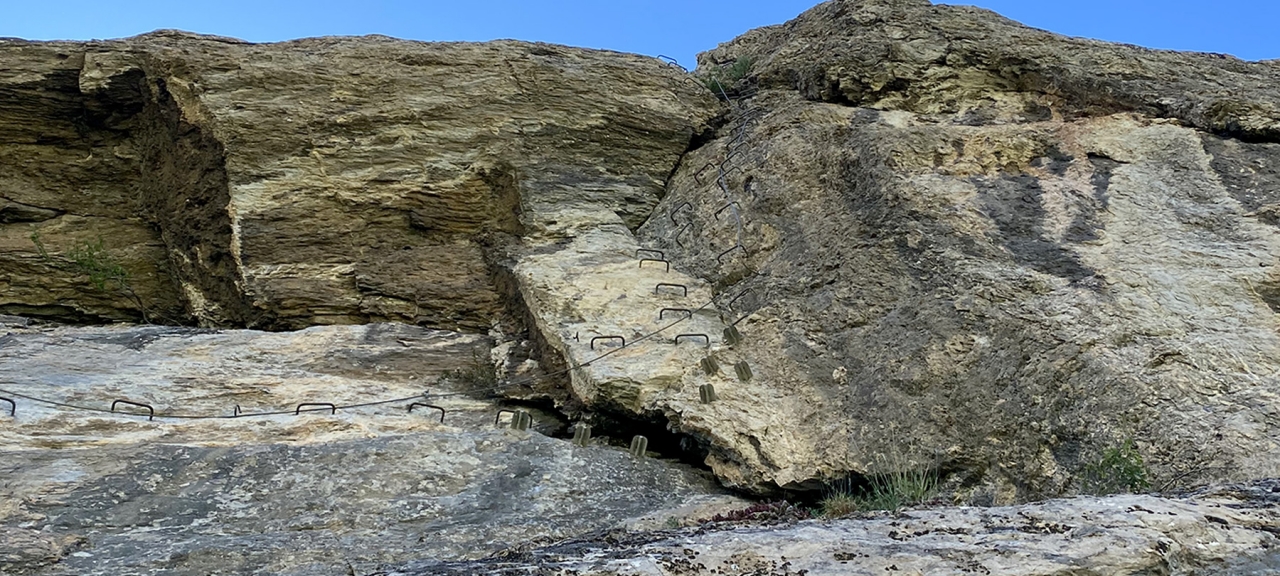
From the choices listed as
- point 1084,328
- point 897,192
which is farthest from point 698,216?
point 1084,328

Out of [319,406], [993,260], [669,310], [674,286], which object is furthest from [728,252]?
[319,406]

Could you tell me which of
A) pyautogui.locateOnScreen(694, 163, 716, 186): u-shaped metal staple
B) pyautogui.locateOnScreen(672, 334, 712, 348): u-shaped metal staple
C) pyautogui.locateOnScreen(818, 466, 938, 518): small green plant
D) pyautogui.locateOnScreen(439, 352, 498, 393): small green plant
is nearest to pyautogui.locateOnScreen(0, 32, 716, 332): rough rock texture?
pyautogui.locateOnScreen(694, 163, 716, 186): u-shaped metal staple

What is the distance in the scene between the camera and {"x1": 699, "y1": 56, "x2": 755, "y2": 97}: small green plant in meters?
14.2

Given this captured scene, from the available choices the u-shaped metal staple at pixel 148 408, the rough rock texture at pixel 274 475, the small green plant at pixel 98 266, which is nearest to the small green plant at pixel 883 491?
the rough rock texture at pixel 274 475

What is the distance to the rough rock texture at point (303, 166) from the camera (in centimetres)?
1198

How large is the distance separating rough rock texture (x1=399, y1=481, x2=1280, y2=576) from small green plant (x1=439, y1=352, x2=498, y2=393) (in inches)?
184

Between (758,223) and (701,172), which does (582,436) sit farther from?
(701,172)

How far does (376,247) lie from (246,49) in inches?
108

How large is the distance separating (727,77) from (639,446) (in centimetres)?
711

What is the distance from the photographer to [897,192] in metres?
9.66

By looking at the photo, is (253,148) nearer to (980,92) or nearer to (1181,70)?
(980,92)

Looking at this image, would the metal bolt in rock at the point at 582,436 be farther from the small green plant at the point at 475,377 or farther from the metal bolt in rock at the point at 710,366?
the small green plant at the point at 475,377

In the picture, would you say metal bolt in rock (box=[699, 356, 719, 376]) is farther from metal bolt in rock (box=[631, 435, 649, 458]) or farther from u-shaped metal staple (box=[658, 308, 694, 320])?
u-shaped metal staple (box=[658, 308, 694, 320])

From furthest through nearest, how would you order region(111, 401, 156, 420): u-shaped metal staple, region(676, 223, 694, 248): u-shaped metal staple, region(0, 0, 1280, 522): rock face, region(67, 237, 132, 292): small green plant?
region(67, 237, 132, 292): small green plant < region(676, 223, 694, 248): u-shaped metal staple < region(111, 401, 156, 420): u-shaped metal staple < region(0, 0, 1280, 522): rock face
